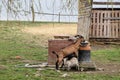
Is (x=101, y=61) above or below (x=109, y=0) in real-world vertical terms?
below

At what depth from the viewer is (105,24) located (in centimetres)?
1942

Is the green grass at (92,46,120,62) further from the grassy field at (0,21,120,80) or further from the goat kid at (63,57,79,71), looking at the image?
the goat kid at (63,57,79,71)

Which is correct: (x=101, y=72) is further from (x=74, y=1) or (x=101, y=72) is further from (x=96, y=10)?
(x=96, y=10)

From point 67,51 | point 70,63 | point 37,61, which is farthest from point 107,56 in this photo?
point 70,63

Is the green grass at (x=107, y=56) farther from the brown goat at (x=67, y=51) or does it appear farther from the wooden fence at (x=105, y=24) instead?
the wooden fence at (x=105, y=24)

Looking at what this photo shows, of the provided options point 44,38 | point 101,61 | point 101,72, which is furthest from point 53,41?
point 44,38

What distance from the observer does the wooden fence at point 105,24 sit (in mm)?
19266

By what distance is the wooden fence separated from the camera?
1927 centimetres

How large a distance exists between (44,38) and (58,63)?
450 inches

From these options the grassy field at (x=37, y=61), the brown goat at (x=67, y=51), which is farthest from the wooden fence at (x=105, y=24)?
the brown goat at (x=67, y=51)

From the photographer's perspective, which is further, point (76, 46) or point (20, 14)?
point (76, 46)

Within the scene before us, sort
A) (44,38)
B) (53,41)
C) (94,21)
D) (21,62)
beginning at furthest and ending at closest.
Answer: (44,38) → (94,21) → (21,62) → (53,41)

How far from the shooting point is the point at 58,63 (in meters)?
10.9

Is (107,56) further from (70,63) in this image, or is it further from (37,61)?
(70,63)
